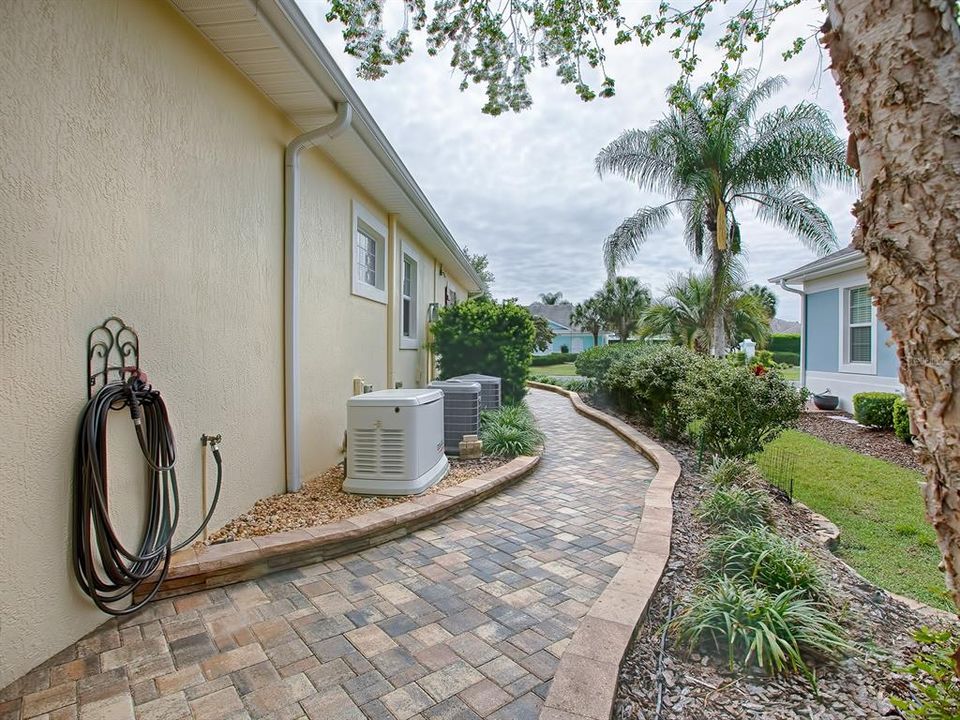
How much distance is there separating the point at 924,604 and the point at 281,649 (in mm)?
3626

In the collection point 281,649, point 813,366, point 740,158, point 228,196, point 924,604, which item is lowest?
point 924,604

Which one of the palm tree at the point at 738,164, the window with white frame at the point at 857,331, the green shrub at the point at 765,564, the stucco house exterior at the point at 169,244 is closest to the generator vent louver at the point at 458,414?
the stucco house exterior at the point at 169,244

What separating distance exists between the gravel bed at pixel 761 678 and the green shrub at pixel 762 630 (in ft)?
0.20

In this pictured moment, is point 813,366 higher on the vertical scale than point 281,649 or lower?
higher

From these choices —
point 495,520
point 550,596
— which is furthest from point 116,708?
point 495,520

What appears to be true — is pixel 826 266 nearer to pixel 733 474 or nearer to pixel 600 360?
pixel 600 360

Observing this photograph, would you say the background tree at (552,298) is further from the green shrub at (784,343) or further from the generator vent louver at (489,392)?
the generator vent louver at (489,392)

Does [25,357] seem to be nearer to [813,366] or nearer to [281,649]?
[281,649]

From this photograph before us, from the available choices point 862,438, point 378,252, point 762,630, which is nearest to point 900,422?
point 862,438

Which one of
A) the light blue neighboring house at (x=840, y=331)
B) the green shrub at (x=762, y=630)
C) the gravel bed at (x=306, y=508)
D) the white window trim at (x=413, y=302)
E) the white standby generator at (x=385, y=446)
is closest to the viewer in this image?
the green shrub at (x=762, y=630)

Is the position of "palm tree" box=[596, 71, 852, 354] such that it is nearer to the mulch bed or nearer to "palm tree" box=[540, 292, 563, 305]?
the mulch bed

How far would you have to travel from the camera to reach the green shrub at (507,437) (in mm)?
5852

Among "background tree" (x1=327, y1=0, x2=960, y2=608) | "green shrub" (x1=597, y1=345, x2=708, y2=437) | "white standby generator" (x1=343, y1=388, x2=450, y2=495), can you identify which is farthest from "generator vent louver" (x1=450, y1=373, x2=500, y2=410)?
"background tree" (x1=327, y1=0, x2=960, y2=608)

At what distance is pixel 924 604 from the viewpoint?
9.81 ft
